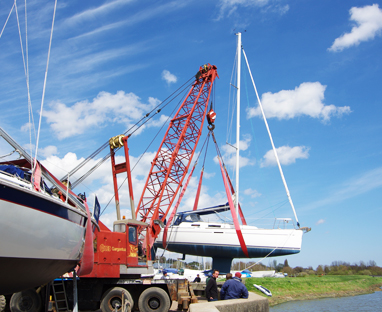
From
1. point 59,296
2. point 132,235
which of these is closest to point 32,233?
point 59,296

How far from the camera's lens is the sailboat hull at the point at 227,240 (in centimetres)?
3244

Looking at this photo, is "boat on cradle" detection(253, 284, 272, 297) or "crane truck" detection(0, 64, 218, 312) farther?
"boat on cradle" detection(253, 284, 272, 297)

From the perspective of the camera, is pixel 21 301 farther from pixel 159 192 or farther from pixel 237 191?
pixel 237 191

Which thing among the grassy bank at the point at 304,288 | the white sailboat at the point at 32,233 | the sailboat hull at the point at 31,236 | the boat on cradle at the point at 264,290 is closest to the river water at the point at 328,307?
the boat on cradle at the point at 264,290

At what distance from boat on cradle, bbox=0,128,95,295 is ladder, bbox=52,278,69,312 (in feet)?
15.4

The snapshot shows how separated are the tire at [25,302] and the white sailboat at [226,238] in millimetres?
21561

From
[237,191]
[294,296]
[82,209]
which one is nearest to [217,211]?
[237,191]

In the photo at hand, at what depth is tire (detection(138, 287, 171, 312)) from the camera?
46.6 feet

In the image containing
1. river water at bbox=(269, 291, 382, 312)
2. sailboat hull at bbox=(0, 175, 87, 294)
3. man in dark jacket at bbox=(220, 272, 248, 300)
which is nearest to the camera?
sailboat hull at bbox=(0, 175, 87, 294)

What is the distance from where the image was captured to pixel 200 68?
36531mm

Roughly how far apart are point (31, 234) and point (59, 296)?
7.80 meters

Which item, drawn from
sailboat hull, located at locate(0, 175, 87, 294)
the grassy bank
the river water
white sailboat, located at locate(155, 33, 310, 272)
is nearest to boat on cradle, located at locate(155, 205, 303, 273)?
white sailboat, located at locate(155, 33, 310, 272)

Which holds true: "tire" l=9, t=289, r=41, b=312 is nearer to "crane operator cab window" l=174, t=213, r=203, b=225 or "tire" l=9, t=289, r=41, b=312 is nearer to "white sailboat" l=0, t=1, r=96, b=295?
"white sailboat" l=0, t=1, r=96, b=295

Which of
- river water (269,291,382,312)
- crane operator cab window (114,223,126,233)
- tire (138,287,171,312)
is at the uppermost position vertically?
crane operator cab window (114,223,126,233)
